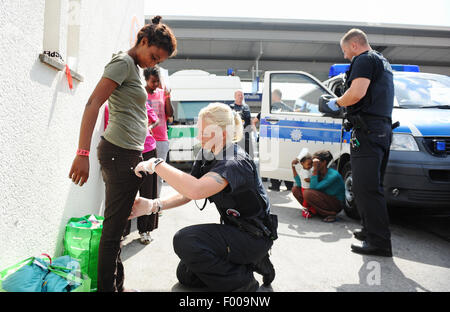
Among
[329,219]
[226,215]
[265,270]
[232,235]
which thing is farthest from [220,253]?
[329,219]

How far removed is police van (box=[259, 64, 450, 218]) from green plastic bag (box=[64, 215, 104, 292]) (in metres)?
2.62

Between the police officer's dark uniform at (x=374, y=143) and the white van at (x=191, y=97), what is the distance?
504 cm

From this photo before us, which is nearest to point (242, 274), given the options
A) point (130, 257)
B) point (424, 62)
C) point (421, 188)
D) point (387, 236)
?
point (130, 257)

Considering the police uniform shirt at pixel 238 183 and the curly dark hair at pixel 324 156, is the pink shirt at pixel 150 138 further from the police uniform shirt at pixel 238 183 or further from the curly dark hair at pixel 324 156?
the curly dark hair at pixel 324 156

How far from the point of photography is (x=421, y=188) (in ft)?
10.9

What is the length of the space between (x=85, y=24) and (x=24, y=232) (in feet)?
5.89

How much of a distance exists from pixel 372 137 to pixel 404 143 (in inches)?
32.4

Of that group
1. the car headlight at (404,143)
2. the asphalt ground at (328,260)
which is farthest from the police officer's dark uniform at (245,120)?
the car headlight at (404,143)

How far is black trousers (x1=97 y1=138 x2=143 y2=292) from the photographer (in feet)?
6.37

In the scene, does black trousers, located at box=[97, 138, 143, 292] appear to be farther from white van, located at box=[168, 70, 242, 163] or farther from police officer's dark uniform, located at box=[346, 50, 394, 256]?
white van, located at box=[168, 70, 242, 163]

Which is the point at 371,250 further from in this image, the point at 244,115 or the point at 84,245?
the point at 244,115

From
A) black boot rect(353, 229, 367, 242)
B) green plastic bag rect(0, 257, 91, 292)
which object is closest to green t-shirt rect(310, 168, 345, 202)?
black boot rect(353, 229, 367, 242)

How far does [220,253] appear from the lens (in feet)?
7.00
